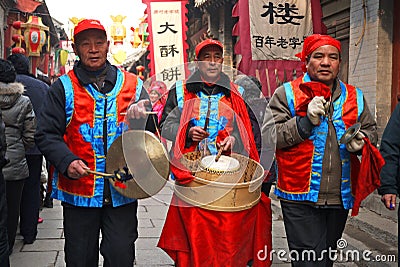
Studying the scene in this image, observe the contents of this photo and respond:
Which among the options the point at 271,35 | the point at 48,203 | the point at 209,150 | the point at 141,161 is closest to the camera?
the point at 141,161

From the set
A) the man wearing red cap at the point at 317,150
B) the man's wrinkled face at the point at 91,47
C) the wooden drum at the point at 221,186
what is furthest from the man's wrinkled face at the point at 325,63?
the man's wrinkled face at the point at 91,47

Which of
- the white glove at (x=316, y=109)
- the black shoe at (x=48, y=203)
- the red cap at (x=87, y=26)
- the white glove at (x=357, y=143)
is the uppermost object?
the red cap at (x=87, y=26)

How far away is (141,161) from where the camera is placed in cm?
274

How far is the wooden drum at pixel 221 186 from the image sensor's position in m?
2.93

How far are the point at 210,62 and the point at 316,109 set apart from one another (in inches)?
37.4

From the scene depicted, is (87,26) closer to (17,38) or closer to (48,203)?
(48,203)

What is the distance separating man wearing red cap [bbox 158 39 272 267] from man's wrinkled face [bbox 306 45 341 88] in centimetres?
61

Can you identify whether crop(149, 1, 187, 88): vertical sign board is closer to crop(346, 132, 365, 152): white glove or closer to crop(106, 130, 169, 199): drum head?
crop(346, 132, 365, 152): white glove

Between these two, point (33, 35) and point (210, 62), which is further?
point (33, 35)

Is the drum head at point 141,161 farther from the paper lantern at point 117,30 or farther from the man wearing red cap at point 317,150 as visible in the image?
the paper lantern at point 117,30

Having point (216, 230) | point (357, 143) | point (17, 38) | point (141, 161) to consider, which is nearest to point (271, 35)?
point (357, 143)

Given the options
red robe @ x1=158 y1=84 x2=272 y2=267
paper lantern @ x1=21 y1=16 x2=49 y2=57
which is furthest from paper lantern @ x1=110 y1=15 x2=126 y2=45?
red robe @ x1=158 y1=84 x2=272 y2=267

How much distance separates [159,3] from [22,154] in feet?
23.0

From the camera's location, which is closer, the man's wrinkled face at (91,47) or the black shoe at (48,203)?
the man's wrinkled face at (91,47)
